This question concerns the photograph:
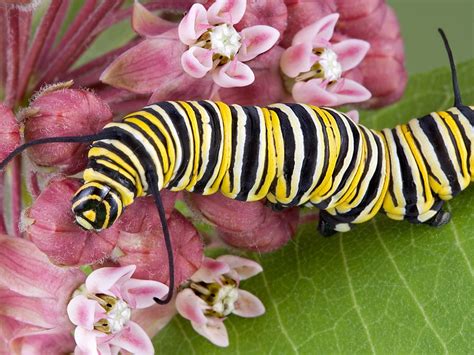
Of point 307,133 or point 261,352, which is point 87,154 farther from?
point 261,352

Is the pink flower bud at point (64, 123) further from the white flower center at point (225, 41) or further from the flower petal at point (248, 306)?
the flower petal at point (248, 306)

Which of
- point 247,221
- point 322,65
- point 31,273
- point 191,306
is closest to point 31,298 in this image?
point 31,273

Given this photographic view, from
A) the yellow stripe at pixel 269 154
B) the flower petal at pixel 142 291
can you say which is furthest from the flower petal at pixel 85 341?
the yellow stripe at pixel 269 154

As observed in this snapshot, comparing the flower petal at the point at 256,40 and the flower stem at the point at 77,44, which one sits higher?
the flower petal at the point at 256,40

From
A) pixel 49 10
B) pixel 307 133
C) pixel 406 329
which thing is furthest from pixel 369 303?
pixel 49 10

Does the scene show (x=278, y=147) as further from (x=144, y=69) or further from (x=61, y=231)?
(x=61, y=231)

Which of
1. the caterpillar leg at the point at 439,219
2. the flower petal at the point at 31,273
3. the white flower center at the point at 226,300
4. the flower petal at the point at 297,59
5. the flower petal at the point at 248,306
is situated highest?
the flower petal at the point at 297,59
